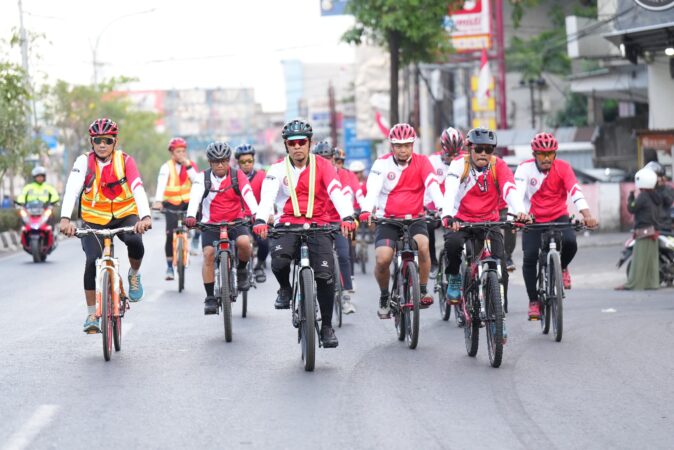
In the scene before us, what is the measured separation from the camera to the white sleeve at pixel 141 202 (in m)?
11.2

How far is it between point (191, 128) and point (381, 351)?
187m

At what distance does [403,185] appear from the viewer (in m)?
12.4

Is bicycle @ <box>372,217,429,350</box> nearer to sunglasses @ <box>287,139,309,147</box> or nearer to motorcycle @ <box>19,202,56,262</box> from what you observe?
sunglasses @ <box>287,139,309,147</box>

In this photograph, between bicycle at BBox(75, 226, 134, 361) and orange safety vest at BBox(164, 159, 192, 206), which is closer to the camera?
bicycle at BBox(75, 226, 134, 361)

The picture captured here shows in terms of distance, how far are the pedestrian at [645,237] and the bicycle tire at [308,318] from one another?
9.35m

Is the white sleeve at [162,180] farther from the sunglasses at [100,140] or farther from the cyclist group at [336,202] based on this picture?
the sunglasses at [100,140]

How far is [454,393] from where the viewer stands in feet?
30.3

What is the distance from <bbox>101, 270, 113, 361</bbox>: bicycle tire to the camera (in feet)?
35.1

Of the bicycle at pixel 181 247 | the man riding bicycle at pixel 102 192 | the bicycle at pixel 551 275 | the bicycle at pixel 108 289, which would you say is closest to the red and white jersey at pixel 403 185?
the bicycle at pixel 551 275

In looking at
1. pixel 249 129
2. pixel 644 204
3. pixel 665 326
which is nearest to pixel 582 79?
pixel 644 204

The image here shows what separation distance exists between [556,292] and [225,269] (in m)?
3.11

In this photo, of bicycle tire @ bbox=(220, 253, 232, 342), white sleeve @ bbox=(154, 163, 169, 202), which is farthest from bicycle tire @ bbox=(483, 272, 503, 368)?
white sleeve @ bbox=(154, 163, 169, 202)

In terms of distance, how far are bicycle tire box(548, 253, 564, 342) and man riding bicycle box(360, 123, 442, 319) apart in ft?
3.72

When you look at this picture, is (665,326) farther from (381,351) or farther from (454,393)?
(454,393)
